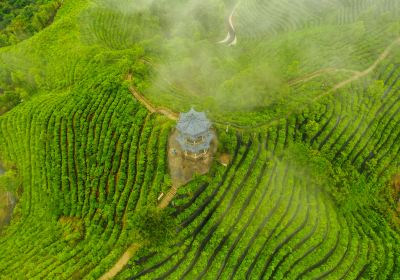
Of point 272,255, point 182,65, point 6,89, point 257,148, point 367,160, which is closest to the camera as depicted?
point 272,255

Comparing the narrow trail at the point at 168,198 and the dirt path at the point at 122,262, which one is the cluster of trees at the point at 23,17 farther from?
the dirt path at the point at 122,262

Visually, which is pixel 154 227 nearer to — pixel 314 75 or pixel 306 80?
pixel 306 80

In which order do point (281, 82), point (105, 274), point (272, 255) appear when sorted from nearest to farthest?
point (105, 274)
point (272, 255)
point (281, 82)

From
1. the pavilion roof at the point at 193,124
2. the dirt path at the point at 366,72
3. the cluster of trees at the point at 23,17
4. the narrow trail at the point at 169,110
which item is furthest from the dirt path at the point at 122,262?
the cluster of trees at the point at 23,17

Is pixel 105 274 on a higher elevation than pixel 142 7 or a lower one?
lower

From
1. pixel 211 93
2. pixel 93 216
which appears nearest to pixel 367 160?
pixel 211 93

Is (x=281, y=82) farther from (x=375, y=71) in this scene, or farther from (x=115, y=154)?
(x=115, y=154)

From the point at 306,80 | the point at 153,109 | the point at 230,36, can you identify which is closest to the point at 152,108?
the point at 153,109

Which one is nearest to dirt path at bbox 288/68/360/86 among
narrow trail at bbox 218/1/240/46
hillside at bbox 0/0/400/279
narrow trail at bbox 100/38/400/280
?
narrow trail at bbox 100/38/400/280
